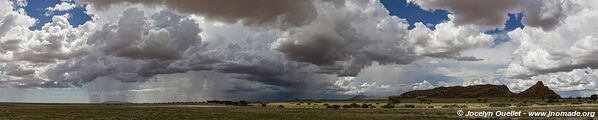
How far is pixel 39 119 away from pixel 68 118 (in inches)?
161

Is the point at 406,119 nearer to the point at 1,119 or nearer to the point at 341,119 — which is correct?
the point at 341,119

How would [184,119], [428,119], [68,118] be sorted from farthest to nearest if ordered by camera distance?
[184,119], [68,118], [428,119]

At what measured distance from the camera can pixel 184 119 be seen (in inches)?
3531

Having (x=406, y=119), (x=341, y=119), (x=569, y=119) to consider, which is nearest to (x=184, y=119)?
(x=341, y=119)

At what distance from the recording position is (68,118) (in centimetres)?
8362

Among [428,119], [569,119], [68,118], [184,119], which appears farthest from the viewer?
[184,119]

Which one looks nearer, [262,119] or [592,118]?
Answer: [592,118]

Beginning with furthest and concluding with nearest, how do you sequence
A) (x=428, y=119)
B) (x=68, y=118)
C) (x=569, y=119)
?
(x=68, y=118) → (x=428, y=119) → (x=569, y=119)

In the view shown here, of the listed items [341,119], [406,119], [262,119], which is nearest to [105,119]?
[262,119]

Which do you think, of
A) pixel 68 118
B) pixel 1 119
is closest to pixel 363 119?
pixel 68 118

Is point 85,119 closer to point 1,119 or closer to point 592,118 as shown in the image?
point 1,119

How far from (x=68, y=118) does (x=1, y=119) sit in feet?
29.8

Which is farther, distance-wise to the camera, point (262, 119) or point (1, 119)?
point (262, 119)

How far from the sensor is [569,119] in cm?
7256
